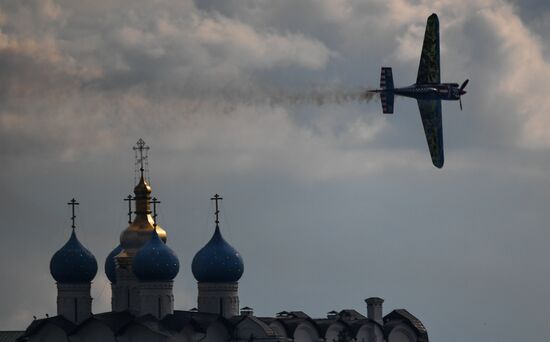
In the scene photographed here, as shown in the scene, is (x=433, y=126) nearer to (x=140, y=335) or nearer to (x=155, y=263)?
(x=155, y=263)

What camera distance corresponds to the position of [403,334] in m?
155

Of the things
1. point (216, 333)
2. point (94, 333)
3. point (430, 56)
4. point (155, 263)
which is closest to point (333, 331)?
point (216, 333)

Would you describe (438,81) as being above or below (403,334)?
above

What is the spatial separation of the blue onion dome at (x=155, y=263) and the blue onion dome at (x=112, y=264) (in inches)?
223

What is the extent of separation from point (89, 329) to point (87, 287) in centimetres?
447

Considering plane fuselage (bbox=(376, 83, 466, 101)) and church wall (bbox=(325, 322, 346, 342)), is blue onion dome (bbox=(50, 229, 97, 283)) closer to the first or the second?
church wall (bbox=(325, 322, 346, 342))

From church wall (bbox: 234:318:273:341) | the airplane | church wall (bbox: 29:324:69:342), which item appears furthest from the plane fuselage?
church wall (bbox: 29:324:69:342)

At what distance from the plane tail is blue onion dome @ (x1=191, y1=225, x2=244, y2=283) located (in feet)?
58.5

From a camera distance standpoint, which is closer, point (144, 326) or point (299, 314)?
point (144, 326)

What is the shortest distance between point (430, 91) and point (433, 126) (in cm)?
375

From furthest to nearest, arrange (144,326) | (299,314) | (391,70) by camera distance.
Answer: (299,314), (144,326), (391,70)

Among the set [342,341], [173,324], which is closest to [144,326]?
[173,324]

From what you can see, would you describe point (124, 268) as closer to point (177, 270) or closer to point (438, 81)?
point (177, 270)

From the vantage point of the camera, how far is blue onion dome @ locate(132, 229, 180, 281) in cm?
14562
